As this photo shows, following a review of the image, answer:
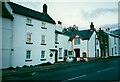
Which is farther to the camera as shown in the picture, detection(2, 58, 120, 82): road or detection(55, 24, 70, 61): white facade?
detection(55, 24, 70, 61): white facade

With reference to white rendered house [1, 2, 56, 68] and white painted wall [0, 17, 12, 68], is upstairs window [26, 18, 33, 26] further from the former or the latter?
white painted wall [0, 17, 12, 68]

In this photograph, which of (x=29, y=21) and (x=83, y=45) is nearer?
(x=29, y=21)

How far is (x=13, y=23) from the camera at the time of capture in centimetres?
1894

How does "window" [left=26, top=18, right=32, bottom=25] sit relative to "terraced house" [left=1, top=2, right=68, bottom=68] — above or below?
above

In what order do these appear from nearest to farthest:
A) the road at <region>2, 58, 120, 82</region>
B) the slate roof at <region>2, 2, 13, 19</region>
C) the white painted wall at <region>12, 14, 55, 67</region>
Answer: the road at <region>2, 58, 120, 82</region>
the slate roof at <region>2, 2, 13, 19</region>
the white painted wall at <region>12, 14, 55, 67</region>

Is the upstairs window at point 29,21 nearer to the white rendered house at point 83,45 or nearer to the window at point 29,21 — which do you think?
the window at point 29,21

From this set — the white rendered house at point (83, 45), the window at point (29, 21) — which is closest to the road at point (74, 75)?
the window at point (29, 21)

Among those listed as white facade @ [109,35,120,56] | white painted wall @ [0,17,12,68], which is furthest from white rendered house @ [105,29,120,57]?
white painted wall @ [0,17,12,68]

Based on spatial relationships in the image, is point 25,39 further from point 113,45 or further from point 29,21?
point 113,45

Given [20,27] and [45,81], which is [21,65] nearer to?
[20,27]

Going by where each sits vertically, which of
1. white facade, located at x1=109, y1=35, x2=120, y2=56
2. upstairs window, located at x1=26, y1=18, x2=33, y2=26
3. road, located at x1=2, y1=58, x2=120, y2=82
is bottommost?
road, located at x1=2, y1=58, x2=120, y2=82

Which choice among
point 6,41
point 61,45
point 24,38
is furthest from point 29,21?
point 61,45

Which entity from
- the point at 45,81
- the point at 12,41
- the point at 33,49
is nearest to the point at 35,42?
the point at 33,49

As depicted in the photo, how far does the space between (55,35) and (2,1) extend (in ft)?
41.6
